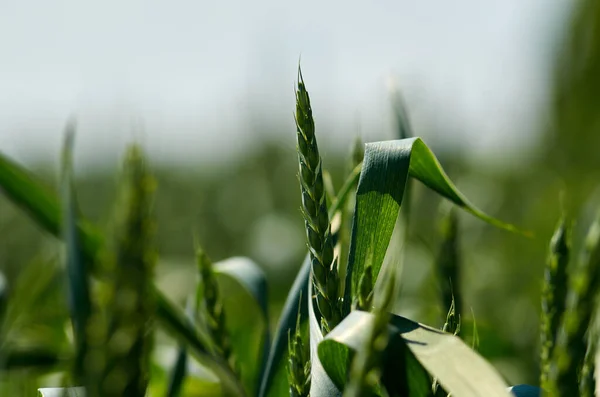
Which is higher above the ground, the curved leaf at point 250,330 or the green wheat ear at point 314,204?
the green wheat ear at point 314,204

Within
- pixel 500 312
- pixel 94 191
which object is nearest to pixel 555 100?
pixel 94 191

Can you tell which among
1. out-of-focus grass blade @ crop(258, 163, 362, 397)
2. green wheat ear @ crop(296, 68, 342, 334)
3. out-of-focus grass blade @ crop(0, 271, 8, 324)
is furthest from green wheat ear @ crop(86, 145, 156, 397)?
out-of-focus grass blade @ crop(0, 271, 8, 324)

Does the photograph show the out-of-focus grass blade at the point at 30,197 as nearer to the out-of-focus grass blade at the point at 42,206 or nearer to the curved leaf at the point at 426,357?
the out-of-focus grass blade at the point at 42,206

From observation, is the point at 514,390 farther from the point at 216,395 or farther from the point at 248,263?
the point at 216,395

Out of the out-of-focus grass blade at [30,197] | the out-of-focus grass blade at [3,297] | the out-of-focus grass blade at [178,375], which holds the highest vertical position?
the out-of-focus grass blade at [30,197]

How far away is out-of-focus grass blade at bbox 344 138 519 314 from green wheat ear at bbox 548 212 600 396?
0.16 m

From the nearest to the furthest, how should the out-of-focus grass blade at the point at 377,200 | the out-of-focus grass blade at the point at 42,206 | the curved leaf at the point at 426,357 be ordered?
the curved leaf at the point at 426,357 → the out-of-focus grass blade at the point at 377,200 → the out-of-focus grass blade at the point at 42,206

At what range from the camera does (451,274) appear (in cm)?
79

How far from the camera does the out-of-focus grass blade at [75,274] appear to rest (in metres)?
0.37

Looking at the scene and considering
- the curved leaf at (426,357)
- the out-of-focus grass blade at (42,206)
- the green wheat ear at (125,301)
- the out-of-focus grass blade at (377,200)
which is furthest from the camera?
the out-of-focus grass blade at (42,206)

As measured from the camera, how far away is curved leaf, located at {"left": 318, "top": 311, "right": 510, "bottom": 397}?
1.32 feet

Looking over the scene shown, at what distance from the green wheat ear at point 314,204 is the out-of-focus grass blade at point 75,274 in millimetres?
132

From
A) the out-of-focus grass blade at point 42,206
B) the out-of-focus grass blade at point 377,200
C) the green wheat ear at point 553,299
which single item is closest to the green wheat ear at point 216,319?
the out-of-focus grass blade at point 42,206

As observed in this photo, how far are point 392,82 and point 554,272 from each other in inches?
18.1
